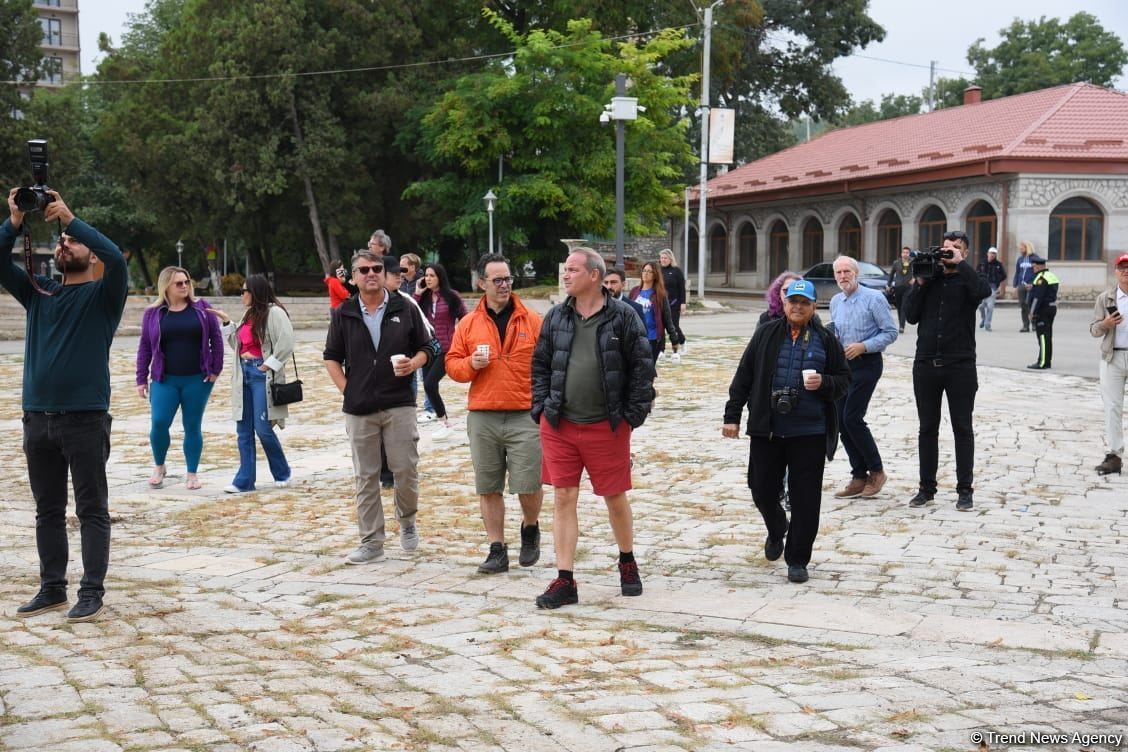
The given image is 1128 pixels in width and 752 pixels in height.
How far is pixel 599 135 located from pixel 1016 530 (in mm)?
30216

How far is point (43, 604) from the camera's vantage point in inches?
244

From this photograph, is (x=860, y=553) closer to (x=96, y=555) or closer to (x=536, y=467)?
(x=536, y=467)

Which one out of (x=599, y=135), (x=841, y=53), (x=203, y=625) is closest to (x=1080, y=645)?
(x=203, y=625)

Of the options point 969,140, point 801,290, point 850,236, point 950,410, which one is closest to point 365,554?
point 801,290

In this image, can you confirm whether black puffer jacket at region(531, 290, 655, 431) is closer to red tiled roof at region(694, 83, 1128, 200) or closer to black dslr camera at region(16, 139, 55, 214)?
black dslr camera at region(16, 139, 55, 214)

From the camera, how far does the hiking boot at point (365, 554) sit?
7.34 meters

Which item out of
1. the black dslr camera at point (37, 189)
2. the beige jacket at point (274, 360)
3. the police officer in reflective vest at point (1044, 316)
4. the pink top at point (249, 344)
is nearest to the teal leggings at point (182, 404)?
the beige jacket at point (274, 360)

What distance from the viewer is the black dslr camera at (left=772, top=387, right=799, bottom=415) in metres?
6.77

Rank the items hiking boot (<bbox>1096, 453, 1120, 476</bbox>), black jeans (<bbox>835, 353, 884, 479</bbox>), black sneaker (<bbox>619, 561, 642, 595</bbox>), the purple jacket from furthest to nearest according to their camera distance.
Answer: hiking boot (<bbox>1096, 453, 1120, 476</bbox>)
the purple jacket
black jeans (<bbox>835, 353, 884, 479</bbox>)
black sneaker (<bbox>619, 561, 642, 595</bbox>)

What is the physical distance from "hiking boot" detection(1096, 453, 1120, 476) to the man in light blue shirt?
7.12 ft

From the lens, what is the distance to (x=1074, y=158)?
3497cm

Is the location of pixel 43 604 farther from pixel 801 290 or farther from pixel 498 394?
pixel 801 290

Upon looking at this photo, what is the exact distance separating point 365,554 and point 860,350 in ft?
12.4

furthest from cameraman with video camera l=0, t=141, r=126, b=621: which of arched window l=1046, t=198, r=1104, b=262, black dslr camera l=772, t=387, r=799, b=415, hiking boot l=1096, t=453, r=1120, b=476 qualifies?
arched window l=1046, t=198, r=1104, b=262
